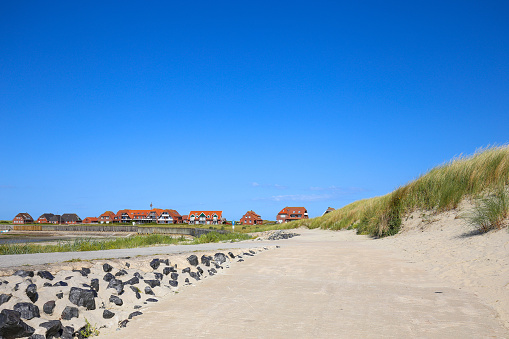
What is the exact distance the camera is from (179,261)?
8812 millimetres

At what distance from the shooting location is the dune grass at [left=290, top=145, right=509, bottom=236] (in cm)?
1530

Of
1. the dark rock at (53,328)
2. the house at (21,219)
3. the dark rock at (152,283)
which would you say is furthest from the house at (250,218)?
the dark rock at (53,328)

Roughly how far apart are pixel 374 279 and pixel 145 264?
502 centimetres

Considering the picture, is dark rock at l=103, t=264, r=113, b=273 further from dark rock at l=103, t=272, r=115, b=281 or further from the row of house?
the row of house

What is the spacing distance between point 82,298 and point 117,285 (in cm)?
92

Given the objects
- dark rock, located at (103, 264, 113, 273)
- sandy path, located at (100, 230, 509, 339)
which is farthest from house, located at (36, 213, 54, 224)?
sandy path, located at (100, 230, 509, 339)

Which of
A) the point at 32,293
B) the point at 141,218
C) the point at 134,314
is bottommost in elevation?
the point at 134,314

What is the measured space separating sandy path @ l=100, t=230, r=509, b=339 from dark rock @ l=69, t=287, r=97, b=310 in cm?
72

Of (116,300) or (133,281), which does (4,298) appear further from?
(133,281)

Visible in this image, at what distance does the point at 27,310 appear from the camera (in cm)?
460

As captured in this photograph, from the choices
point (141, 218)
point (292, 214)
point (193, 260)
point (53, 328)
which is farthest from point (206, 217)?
point (53, 328)

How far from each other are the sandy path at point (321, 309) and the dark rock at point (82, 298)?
717 millimetres

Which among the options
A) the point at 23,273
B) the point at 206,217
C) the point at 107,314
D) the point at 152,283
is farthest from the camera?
the point at 206,217

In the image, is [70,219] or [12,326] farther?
[70,219]
